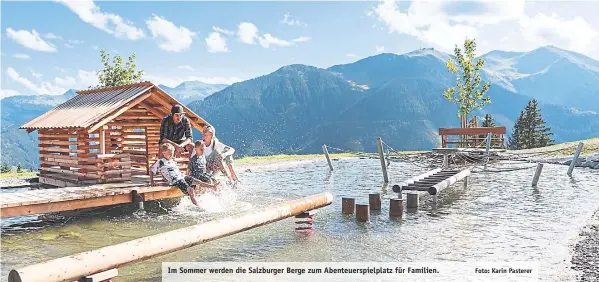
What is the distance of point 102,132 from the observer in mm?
16859

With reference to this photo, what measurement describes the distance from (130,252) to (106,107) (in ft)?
35.2

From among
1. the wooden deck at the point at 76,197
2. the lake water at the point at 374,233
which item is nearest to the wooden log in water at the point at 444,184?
the lake water at the point at 374,233

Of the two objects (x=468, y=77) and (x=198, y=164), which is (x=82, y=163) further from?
(x=468, y=77)

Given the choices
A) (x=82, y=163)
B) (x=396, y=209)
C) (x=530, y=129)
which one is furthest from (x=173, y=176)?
(x=530, y=129)

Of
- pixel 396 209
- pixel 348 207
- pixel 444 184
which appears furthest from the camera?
pixel 444 184

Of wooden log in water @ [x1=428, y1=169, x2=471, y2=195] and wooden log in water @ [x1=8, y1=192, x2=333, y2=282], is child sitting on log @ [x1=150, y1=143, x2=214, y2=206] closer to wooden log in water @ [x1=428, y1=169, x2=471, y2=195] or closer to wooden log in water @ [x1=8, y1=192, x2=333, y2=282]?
wooden log in water @ [x1=8, y1=192, x2=333, y2=282]

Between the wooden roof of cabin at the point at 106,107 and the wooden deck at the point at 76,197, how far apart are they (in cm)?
235

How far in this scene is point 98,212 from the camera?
16.3 m

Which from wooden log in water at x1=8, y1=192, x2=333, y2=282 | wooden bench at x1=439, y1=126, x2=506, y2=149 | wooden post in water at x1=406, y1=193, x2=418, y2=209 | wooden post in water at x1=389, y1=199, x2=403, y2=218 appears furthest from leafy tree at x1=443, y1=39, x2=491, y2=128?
wooden log in water at x1=8, y1=192, x2=333, y2=282

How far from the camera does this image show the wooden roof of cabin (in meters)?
16.1

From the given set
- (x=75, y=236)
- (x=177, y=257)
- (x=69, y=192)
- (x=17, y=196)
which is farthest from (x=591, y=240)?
(x=17, y=196)

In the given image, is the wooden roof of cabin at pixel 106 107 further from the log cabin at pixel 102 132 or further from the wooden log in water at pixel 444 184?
the wooden log in water at pixel 444 184

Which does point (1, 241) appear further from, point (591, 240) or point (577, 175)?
Result: point (577, 175)

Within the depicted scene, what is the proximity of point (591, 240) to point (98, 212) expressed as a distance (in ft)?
50.2
